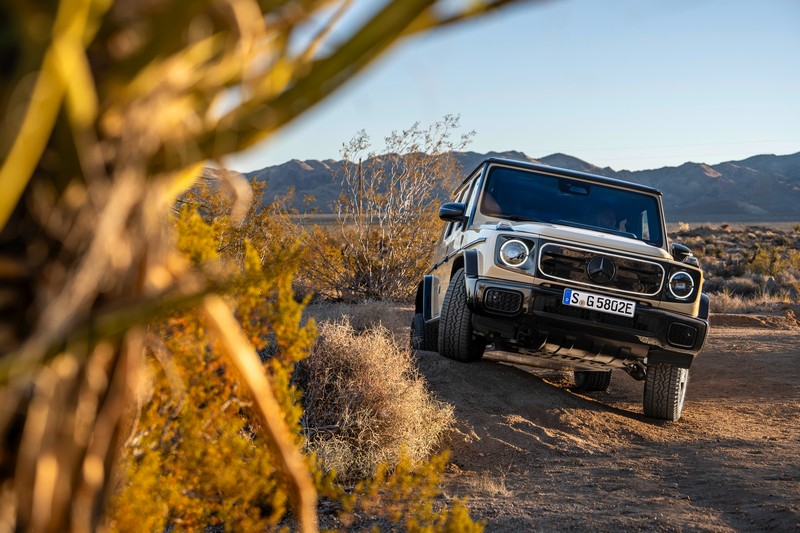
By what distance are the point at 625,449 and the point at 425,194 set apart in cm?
982

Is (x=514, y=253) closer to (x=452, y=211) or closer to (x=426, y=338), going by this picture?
(x=452, y=211)

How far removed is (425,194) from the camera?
1523 cm

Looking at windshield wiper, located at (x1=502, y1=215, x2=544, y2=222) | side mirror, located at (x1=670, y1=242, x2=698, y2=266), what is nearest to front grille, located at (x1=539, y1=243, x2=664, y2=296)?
side mirror, located at (x1=670, y1=242, x2=698, y2=266)

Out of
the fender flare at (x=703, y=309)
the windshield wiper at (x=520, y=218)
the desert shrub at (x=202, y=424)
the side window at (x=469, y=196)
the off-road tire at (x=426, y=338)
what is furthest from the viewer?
the off-road tire at (x=426, y=338)

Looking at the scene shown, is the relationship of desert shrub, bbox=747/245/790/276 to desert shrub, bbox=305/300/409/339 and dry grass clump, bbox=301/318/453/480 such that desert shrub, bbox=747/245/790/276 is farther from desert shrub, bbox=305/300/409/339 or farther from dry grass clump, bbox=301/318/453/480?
dry grass clump, bbox=301/318/453/480

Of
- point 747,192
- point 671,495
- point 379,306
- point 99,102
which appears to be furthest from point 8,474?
point 747,192

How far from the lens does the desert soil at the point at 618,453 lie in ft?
13.5

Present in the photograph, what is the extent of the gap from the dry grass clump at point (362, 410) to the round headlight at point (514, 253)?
133 cm

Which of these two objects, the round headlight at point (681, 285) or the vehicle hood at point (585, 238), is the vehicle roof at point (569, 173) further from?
the round headlight at point (681, 285)

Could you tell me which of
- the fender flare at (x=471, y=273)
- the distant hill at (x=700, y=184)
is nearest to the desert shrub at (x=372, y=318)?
the fender flare at (x=471, y=273)

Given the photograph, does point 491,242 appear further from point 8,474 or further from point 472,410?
point 8,474

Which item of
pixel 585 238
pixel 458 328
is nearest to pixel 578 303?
pixel 585 238

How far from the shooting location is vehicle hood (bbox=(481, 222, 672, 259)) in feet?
21.1

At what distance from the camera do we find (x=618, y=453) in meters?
5.78
